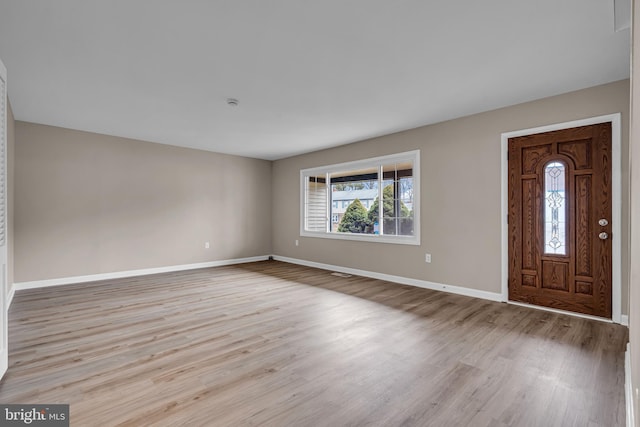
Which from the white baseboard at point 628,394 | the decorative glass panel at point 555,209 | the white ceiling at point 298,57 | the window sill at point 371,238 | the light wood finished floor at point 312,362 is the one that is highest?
the white ceiling at point 298,57

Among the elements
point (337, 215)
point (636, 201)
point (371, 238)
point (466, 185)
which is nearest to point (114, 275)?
point (337, 215)

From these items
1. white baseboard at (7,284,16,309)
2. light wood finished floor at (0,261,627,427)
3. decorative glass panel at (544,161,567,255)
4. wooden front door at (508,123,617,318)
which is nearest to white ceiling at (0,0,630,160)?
wooden front door at (508,123,617,318)

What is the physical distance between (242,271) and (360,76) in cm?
424

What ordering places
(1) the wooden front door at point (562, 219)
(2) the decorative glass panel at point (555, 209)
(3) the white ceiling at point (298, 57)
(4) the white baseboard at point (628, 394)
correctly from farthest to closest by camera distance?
1. (2) the decorative glass panel at point (555, 209)
2. (1) the wooden front door at point (562, 219)
3. (3) the white ceiling at point (298, 57)
4. (4) the white baseboard at point (628, 394)

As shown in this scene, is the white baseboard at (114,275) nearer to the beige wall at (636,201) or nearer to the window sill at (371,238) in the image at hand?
the window sill at (371,238)

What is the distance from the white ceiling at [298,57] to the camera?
2.05m

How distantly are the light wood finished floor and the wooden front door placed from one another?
31cm

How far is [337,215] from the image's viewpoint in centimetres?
626

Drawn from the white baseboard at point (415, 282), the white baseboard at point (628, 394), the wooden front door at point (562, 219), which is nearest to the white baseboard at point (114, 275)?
the white baseboard at point (415, 282)

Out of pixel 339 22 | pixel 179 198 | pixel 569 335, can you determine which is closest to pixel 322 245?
pixel 179 198

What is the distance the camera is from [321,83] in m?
3.16

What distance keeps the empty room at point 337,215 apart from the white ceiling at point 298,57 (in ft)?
0.08

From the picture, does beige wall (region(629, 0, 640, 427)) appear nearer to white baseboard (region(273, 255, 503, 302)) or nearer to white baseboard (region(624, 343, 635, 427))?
white baseboard (region(624, 343, 635, 427))

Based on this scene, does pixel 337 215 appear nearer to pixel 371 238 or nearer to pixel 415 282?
pixel 371 238
